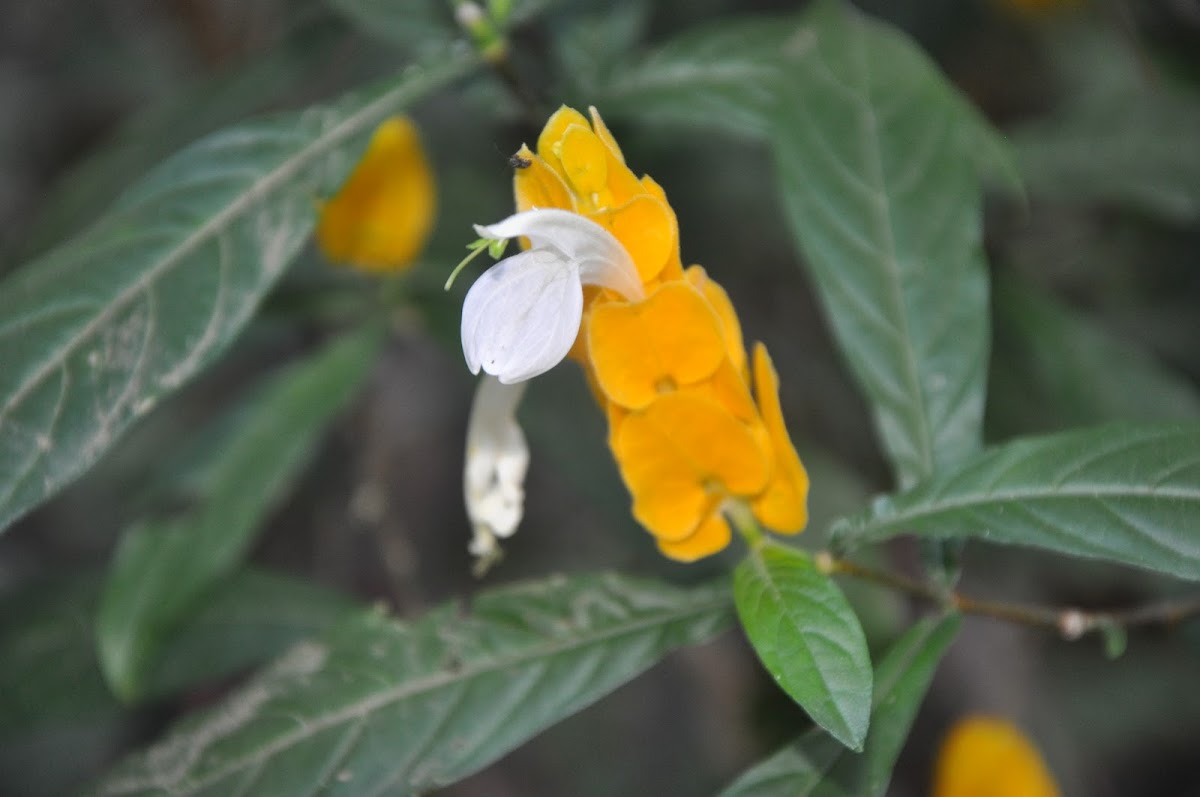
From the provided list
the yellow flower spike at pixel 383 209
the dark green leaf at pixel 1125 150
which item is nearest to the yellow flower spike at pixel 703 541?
the yellow flower spike at pixel 383 209

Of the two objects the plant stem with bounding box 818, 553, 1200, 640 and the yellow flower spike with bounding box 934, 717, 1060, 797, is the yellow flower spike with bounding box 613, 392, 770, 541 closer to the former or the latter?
the plant stem with bounding box 818, 553, 1200, 640

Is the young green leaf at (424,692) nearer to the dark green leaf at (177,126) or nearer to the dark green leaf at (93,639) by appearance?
the dark green leaf at (93,639)

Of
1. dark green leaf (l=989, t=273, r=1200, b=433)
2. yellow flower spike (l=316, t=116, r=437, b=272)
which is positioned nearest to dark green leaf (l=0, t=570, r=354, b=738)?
yellow flower spike (l=316, t=116, r=437, b=272)

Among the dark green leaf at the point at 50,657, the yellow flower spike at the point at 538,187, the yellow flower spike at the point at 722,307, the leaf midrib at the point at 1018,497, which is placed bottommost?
the dark green leaf at the point at 50,657

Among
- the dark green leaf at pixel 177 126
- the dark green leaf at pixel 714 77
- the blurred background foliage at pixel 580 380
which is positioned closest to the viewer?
the dark green leaf at pixel 714 77

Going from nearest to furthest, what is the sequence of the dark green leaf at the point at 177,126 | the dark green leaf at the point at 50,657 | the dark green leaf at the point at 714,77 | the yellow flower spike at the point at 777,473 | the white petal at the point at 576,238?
the white petal at the point at 576,238
the yellow flower spike at the point at 777,473
the dark green leaf at the point at 714,77
the dark green leaf at the point at 50,657
the dark green leaf at the point at 177,126

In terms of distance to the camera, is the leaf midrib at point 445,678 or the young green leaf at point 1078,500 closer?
the young green leaf at point 1078,500

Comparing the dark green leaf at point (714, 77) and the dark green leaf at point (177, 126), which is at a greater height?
the dark green leaf at point (177, 126)
